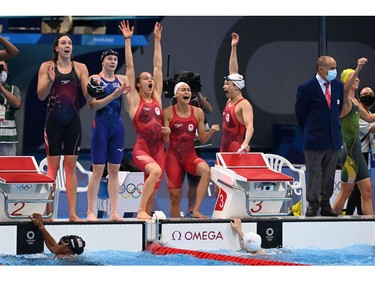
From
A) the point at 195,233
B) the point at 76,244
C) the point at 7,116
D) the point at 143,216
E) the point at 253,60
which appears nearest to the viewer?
the point at 76,244

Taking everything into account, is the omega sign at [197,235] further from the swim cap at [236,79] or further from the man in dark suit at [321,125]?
the swim cap at [236,79]

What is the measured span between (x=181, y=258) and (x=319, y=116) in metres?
2.12

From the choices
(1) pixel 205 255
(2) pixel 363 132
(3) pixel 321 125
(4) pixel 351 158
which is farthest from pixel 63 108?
(2) pixel 363 132

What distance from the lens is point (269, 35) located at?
1905 centimetres

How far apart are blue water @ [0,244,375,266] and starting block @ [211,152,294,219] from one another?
0.47m

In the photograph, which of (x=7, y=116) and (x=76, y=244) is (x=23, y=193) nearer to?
(x=76, y=244)

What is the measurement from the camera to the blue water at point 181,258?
10266 mm

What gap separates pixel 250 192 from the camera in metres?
11.2

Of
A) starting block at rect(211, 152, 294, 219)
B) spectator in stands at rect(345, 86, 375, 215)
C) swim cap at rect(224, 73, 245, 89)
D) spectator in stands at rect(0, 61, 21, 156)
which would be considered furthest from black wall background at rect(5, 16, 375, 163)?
starting block at rect(211, 152, 294, 219)

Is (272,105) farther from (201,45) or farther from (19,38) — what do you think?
(19,38)

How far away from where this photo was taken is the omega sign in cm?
1098

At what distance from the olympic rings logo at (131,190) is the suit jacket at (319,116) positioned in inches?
95.6

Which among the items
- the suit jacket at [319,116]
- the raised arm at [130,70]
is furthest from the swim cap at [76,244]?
the suit jacket at [319,116]

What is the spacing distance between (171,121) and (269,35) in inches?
307
